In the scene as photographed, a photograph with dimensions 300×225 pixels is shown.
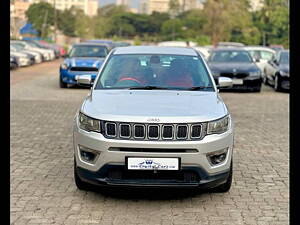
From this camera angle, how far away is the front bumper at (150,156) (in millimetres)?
5078

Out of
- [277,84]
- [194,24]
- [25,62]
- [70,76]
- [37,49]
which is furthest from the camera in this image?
[194,24]

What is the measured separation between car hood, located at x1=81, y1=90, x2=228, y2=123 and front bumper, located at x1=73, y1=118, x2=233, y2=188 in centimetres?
22

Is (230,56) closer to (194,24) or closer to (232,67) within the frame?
(232,67)

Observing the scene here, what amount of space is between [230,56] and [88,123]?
13018mm

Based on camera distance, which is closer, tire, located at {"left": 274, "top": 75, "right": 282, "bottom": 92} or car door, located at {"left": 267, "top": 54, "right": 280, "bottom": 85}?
tire, located at {"left": 274, "top": 75, "right": 282, "bottom": 92}

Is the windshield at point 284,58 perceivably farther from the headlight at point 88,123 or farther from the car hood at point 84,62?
the headlight at point 88,123

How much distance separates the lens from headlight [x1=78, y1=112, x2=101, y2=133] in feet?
17.3

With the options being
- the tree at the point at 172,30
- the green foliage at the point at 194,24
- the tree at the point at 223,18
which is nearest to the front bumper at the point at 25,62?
the green foliage at the point at 194,24

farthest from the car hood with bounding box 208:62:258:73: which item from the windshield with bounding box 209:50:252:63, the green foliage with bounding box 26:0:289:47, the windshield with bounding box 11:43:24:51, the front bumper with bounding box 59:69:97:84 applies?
the green foliage with bounding box 26:0:289:47

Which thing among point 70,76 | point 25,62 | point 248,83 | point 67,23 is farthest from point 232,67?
point 67,23

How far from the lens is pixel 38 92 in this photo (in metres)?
15.9

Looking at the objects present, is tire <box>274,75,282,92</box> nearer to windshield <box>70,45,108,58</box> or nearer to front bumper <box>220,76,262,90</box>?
front bumper <box>220,76,262,90</box>

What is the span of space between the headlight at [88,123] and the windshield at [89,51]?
12.5 m

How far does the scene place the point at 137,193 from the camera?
5.78 meters
